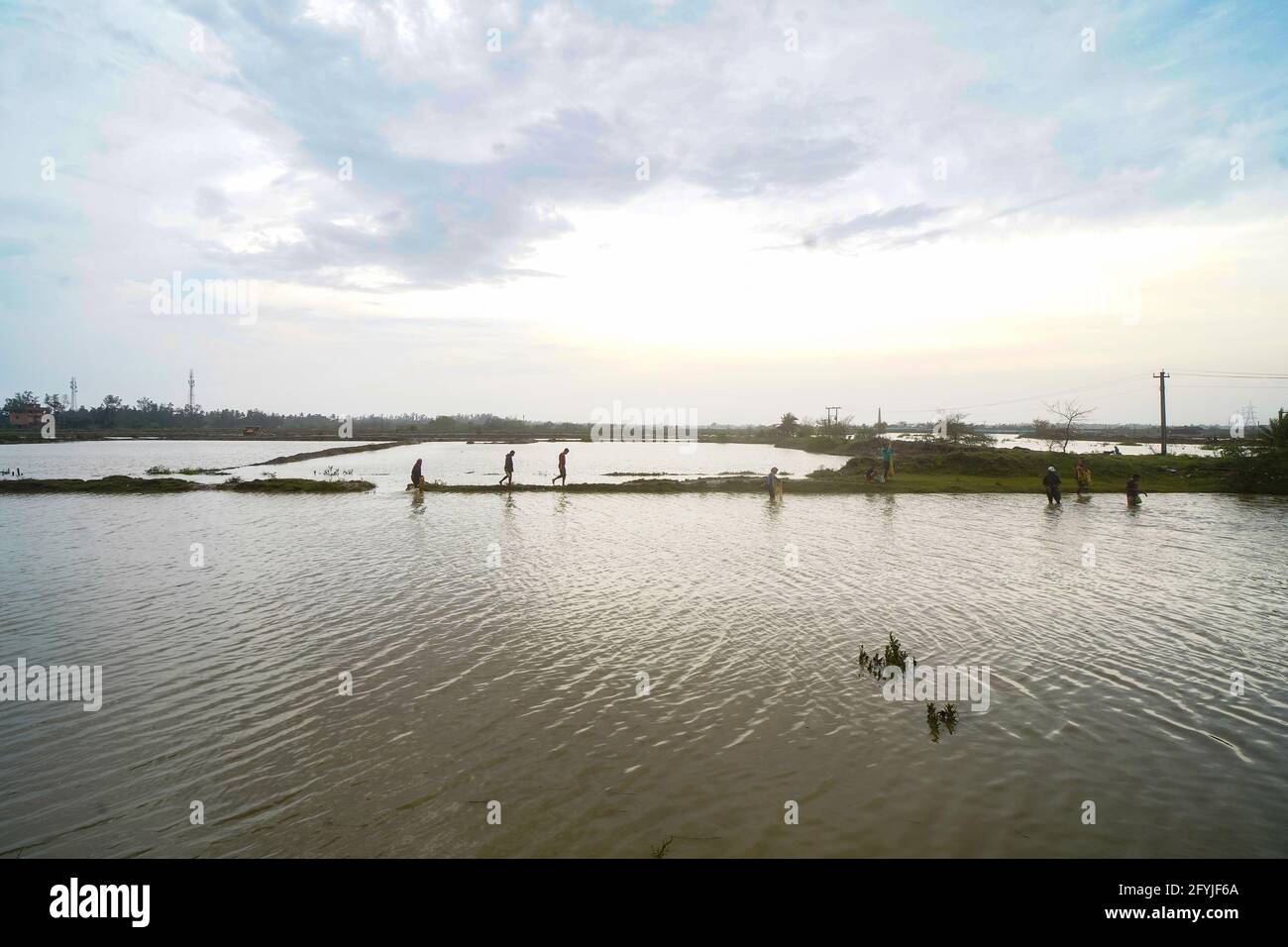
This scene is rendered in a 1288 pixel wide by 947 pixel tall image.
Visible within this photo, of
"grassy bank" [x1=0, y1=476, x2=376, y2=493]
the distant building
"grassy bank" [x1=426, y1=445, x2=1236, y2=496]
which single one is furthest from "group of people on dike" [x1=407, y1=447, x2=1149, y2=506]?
the distant building

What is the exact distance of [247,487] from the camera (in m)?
38.0

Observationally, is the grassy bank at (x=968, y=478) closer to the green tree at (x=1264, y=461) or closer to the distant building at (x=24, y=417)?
the green tree at (x=1264, y=461)

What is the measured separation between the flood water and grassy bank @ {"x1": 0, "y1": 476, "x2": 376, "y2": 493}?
17802mm

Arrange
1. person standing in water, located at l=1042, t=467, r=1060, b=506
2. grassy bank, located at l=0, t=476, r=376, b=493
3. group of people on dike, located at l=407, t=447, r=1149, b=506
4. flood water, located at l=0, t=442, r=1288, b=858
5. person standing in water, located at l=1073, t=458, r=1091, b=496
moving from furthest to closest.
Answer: grassy bank, located at l=0, t=476, r=376, b=493 → person standing in water, located at l=1073, t=458, r=1091, b=496 → person standing in water, located at l=1042, t=467, r=1060, b=506 → group of people on dike, located at l=407, t=447, r=1149, b=506 → flood water, located at l=0, t=442, r=1288, b=858

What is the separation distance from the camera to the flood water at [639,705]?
610cm

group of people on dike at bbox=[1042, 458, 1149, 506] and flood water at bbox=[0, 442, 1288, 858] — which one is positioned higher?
group of people on dike at bbox=[1042, 458, 1149, 506]

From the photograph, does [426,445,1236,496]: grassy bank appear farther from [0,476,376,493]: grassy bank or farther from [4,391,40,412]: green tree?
[4,391,40,412]: green tree

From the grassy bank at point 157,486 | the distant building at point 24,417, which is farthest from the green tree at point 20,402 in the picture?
the grassy bank at point 157,486

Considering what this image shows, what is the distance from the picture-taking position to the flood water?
6.10 m

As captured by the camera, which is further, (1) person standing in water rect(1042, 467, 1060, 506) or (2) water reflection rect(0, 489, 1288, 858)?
(1) person standing in water rect(1042, 467, 1060, 506)

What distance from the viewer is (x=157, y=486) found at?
36.9m

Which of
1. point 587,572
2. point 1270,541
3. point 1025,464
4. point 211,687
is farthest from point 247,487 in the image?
point 1025,464
